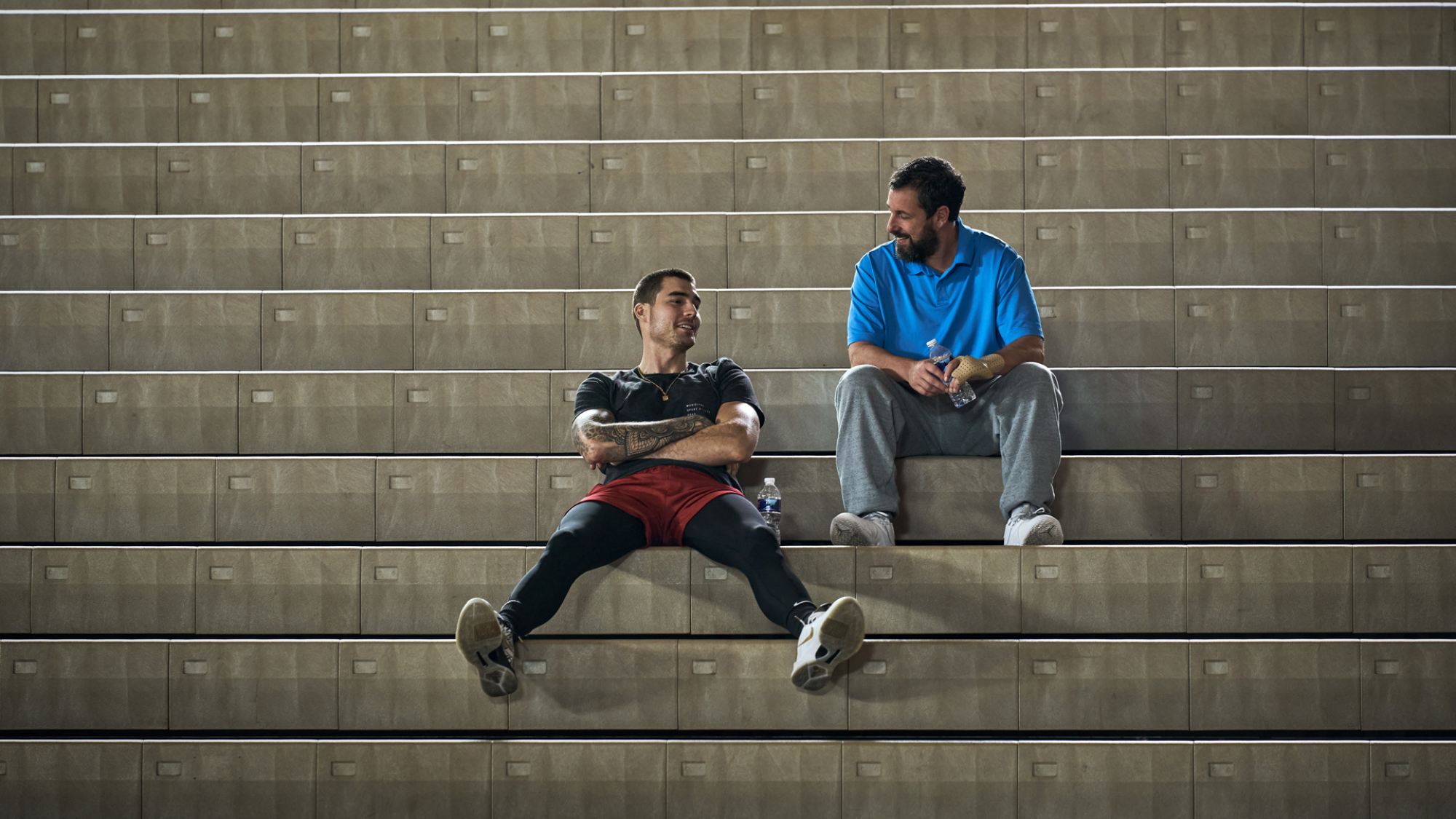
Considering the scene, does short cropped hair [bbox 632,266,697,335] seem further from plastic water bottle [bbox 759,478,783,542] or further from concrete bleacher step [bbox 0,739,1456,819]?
concrete bleacher step [bbox 0,739,1456,819]

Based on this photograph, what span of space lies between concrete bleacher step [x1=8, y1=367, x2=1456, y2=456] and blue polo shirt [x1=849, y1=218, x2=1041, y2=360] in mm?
202

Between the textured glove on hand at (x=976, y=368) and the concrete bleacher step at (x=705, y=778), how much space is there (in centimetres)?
87

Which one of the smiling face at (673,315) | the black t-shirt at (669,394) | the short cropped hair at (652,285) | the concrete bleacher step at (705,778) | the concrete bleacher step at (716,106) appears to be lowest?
the concrete bleacher step at (705,778)

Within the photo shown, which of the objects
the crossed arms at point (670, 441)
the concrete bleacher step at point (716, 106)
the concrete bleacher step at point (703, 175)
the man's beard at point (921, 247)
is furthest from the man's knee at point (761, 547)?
the concrete bleacher step at point (716, 106)

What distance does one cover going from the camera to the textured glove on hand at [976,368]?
9.16 ft

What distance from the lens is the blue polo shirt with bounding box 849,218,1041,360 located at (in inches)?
119

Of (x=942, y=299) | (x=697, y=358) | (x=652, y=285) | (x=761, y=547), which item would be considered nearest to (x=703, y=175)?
(x=697, y=358)

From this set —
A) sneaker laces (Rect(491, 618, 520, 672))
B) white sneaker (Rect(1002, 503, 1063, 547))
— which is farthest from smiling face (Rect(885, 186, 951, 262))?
sneaker laces (Rect(491, 618, 520, 672))

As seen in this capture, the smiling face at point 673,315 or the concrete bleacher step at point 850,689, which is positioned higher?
the smiling face at point 673,315

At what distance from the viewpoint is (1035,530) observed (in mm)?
2598

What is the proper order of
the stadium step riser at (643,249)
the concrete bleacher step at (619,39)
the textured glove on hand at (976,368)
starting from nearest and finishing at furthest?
the textured glove on hand at (976,368), the stadium step riser at (643,249), the concrete bleacher step at (619,39)

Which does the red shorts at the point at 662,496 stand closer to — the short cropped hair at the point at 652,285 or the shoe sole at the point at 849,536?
the shoe sole at the point at 849,536

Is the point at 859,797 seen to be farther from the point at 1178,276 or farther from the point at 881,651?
the point at 1178,276

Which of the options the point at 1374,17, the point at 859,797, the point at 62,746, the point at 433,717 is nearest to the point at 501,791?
the point at 433,717
